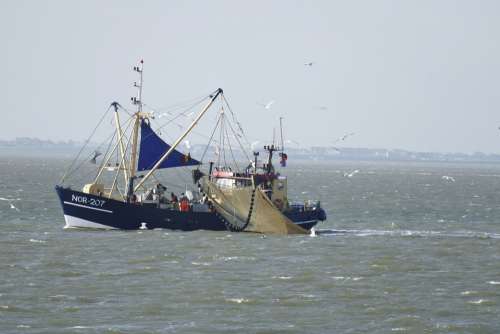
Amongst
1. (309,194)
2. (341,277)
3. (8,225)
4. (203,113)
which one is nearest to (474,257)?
(341,277)

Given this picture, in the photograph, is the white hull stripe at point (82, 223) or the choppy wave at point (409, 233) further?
the choppy wave at point (409, 233)

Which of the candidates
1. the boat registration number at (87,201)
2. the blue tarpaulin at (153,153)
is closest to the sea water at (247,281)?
the boat registration number at (87,201)

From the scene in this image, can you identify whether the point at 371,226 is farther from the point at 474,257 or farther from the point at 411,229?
the point at 474,257

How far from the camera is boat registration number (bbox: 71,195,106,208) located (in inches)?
3063

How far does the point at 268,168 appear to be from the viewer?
82250 millimetres

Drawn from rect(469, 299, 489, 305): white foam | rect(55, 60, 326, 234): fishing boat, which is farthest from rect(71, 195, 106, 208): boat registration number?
rect(469, 299, 489, 305): white foam

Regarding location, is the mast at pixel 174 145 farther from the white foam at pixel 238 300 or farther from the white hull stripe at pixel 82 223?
the white foam at pixel 238 300

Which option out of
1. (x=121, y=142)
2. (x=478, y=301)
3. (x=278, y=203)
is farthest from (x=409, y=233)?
(x=478, y=301)

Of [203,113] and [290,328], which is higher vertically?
[203,113]

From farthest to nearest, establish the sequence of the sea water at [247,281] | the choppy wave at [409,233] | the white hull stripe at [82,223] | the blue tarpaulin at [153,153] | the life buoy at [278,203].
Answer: the blue tarpaulin at [153,153], the life buoy at [278,203], the choppy wave at [409,233], the white hull stripe at [82,223], the sea water at [247,281]

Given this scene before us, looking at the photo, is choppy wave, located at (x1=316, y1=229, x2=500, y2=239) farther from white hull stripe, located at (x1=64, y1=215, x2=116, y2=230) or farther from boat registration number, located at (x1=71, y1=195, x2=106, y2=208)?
boat registration number, located at (x1=71, y1=195, x2=106, y2=208)

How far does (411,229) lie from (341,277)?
105 ft

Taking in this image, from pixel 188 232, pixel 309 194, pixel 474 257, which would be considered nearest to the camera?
pixel 474 257

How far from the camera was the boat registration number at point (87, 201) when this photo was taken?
77.8 m
